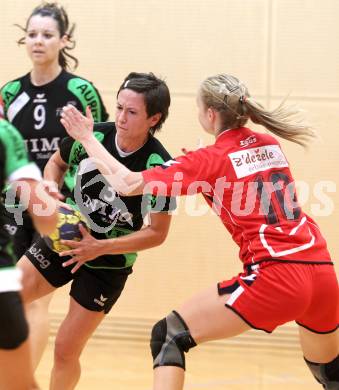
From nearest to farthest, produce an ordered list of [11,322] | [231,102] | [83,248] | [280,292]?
[11,322] → [280,292] → [231,102] → [83,248]

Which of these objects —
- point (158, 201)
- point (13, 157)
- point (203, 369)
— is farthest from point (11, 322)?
point (203, 369)

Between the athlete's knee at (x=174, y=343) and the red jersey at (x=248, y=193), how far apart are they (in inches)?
15.0

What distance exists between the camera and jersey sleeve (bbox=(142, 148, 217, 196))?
11.0 feet

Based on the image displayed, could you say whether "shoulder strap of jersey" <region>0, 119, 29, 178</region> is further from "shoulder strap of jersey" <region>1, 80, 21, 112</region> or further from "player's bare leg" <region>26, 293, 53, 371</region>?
"shoulder strap of jersey" <region>1, 80, 21, 112</region>

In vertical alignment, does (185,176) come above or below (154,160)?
above

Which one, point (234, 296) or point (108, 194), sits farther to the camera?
point (108, 194)

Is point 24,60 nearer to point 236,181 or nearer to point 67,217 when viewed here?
point 67,217

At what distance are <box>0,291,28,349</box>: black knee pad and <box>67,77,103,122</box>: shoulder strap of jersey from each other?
203cm

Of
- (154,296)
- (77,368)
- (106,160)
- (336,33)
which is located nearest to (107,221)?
(106,160)

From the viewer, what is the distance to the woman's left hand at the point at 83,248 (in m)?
3.71

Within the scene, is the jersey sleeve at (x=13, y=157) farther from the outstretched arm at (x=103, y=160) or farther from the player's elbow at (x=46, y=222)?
the outstretched arm at (x=103, y=160)

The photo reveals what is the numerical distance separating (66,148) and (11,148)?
1.42m

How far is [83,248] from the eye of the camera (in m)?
3.71

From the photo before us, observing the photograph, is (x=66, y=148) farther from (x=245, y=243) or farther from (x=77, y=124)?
(x=245, y=243)
